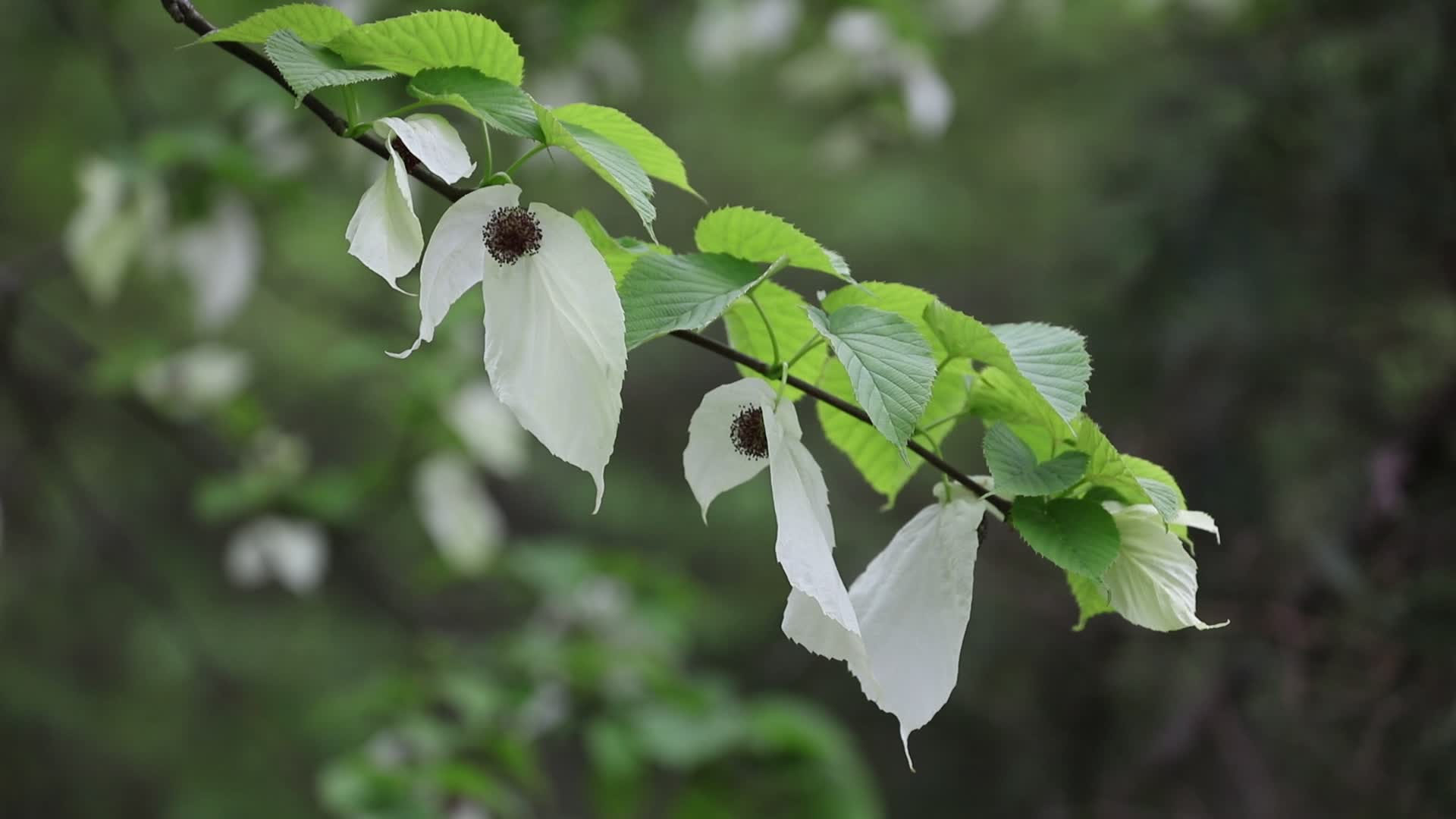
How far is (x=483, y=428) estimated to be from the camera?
1593 mm

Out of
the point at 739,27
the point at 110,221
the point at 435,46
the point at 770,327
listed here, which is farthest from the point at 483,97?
the point at 739,27

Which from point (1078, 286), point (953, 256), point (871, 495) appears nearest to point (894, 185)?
point (953, 256)

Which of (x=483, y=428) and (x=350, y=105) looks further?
(x=483, y=428)

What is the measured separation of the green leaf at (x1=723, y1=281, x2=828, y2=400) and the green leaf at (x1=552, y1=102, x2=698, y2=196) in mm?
64

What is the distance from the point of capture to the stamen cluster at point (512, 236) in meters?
0.47

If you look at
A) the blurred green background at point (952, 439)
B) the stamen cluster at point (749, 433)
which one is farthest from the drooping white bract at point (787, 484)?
the blurred green background at point (952, 439)

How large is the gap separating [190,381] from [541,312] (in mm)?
1430

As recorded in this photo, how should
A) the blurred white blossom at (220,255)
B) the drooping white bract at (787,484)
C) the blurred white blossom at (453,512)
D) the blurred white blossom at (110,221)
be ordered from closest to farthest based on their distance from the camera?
1. the drooping white bract at (787,484)
2. the blurred white blossom at (110,221)
3. the blurred white blossom at (220,255)
4. the blurred white blossom at (453,512)

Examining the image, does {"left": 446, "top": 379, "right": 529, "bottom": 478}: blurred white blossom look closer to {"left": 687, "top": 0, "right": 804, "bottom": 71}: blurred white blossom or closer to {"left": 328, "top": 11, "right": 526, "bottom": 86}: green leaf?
{"left": 687, "top": 0, "right": 804, "bottom": 71}: blurred white blossom

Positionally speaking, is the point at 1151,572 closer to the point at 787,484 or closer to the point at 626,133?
the point at 787,484

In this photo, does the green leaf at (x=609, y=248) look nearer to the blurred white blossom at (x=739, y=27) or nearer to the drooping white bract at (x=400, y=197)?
the drooping white bract at (x=400, y=197)

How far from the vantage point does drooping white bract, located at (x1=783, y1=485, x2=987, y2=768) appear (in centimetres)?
47

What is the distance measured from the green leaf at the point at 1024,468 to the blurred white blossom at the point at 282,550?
141 centimetres

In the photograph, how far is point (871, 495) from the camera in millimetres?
3949
